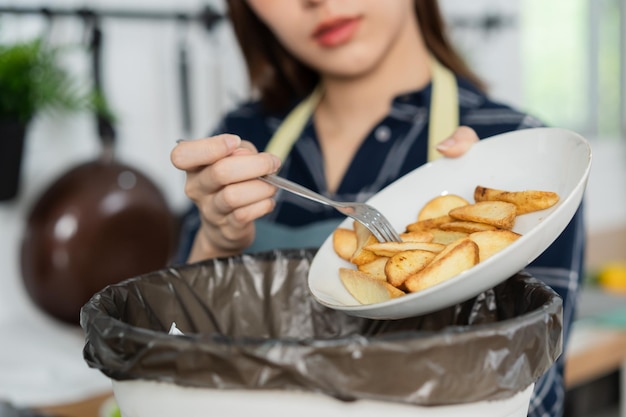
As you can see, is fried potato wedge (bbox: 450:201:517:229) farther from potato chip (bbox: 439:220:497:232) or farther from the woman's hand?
the woman's hand

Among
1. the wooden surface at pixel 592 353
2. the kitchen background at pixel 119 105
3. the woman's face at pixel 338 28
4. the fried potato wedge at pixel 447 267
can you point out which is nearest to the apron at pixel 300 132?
the woman's face at pixel 338 28

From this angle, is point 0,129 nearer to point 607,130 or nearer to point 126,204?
point 126,204

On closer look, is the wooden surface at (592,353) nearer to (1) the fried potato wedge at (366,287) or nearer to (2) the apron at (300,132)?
(2) the apron at (300,132)

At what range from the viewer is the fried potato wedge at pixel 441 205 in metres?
0.65

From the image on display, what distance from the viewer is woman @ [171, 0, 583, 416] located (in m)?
0.94

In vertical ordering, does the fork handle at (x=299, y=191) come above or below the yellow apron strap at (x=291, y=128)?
above

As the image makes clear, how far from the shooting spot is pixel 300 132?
116 cm

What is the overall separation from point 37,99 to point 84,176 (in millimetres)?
174

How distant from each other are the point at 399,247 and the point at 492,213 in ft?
0.25

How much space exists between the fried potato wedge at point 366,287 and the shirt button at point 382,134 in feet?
1.66

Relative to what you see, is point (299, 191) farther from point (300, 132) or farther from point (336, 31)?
point (300, 132)

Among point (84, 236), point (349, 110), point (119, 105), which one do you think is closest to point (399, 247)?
point (349, 110)

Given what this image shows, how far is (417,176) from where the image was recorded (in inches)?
27.8

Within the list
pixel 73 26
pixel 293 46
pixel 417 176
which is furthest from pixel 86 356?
pixel 73 26
